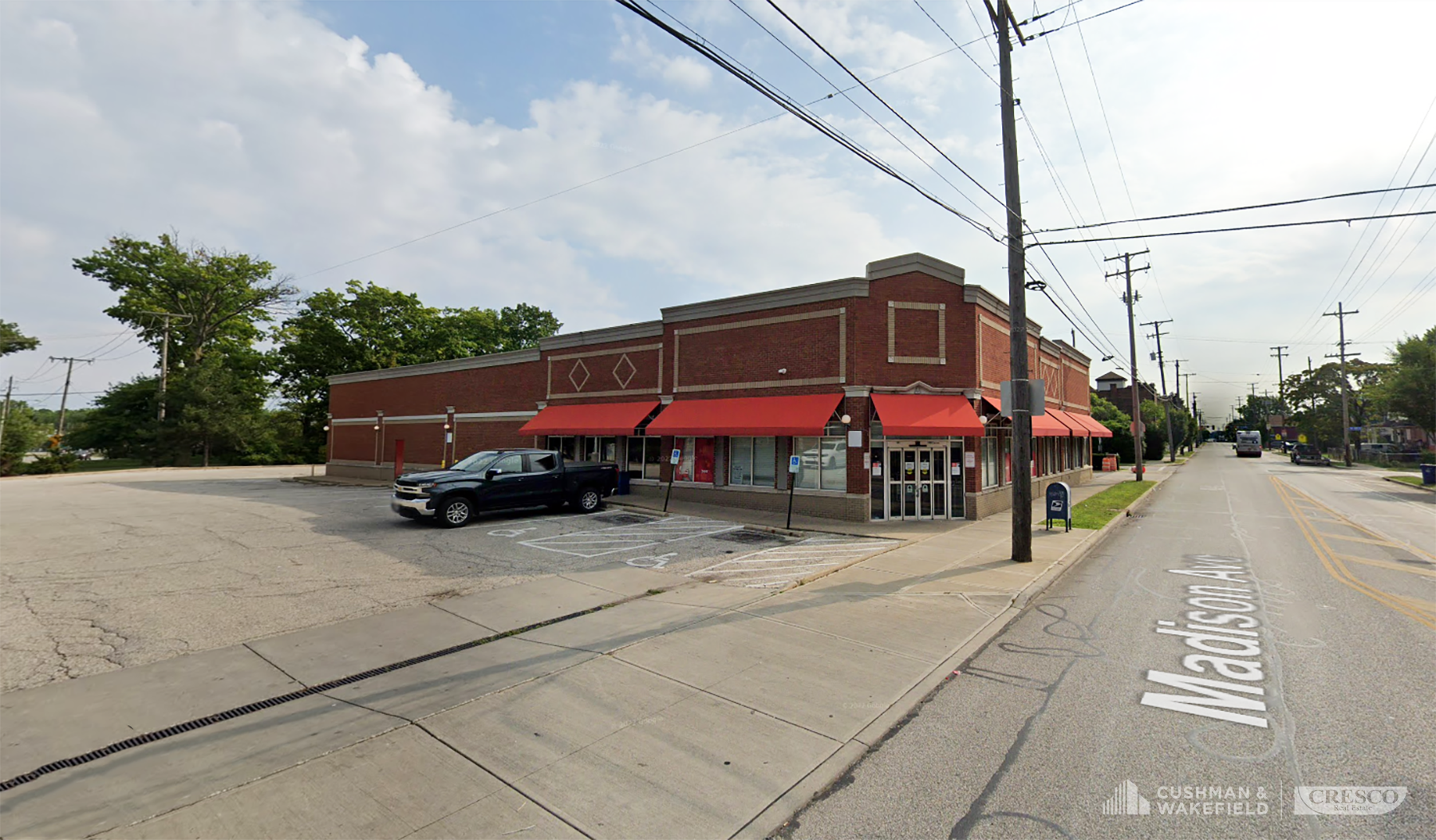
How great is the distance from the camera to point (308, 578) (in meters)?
9.11

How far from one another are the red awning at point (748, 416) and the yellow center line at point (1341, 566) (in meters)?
9.67

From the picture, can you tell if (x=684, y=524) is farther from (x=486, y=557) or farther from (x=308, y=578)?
(x=308, y=578)

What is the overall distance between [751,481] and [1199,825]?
14.9m

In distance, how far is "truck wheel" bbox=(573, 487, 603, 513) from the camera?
16.8 m

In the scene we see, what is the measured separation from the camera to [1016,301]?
448 inches

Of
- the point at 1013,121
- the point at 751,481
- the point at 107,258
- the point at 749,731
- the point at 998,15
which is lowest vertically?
the point at 749,731

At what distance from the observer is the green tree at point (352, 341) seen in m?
46.7

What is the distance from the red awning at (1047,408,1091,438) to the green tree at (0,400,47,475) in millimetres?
57470

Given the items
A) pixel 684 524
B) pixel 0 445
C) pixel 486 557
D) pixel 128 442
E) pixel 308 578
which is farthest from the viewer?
pixel 128 442

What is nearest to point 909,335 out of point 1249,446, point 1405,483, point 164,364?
point 1405,483

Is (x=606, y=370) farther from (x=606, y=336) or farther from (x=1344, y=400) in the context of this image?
(x=1344, y=400)

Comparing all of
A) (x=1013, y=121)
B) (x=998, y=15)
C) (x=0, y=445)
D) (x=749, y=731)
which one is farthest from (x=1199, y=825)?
(x=0, y=445)

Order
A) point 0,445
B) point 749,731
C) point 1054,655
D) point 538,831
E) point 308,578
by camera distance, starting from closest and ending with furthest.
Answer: point 538,831 < point 749,731 < point 1054,655 < point 308,578 < point 0,445

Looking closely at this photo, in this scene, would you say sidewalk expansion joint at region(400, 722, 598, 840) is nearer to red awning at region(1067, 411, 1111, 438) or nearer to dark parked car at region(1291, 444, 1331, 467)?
red awning at region(1067, 411, 1111, 438)
